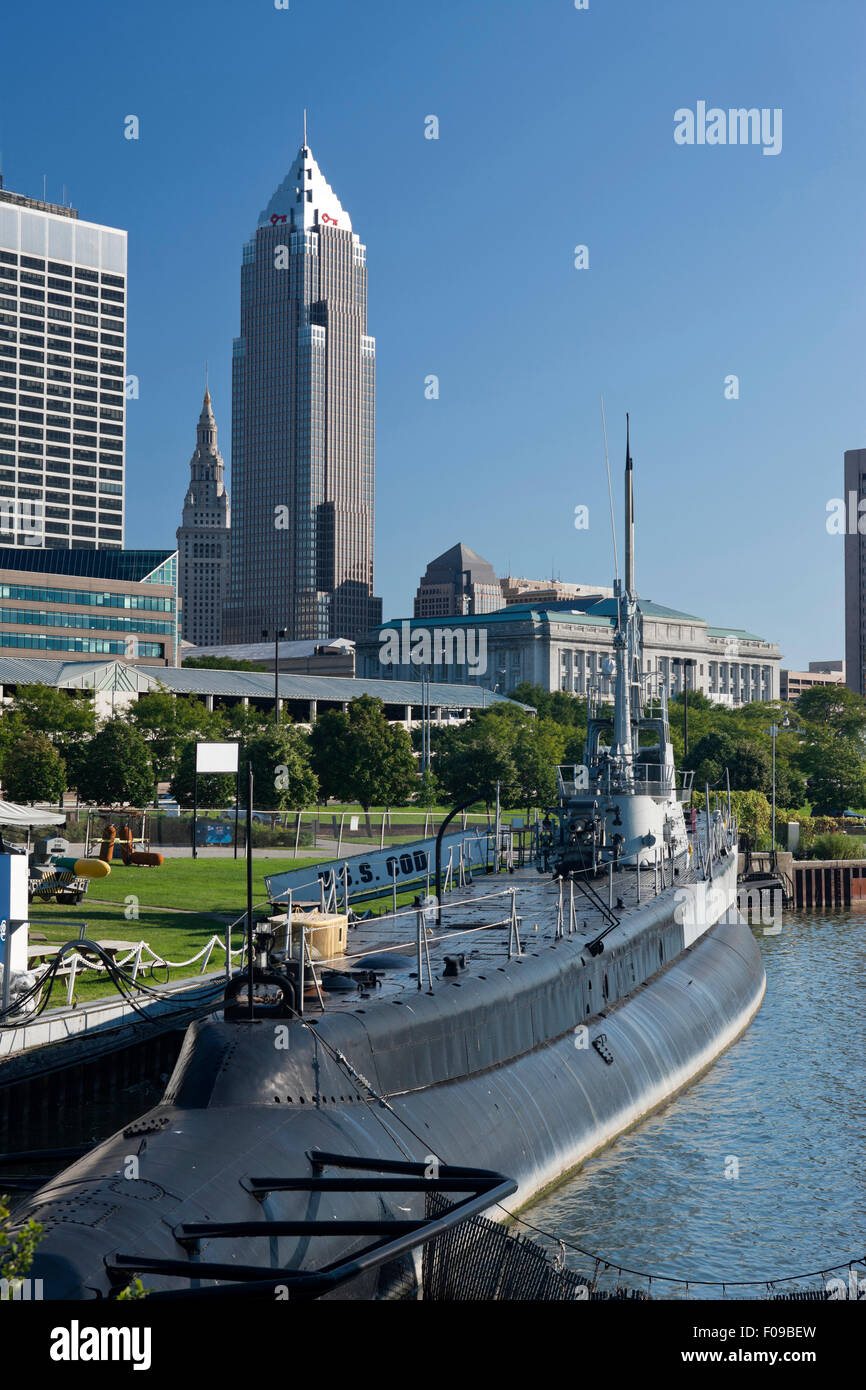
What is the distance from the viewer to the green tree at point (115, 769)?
262 ft

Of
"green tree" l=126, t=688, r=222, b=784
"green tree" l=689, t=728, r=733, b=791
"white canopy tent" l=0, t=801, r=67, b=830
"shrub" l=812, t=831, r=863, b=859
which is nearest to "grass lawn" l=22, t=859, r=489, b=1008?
"white canopy tent" l=0, t=801, r=67, b=830

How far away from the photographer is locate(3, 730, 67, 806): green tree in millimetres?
77812

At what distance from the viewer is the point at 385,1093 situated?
2044 centimetres

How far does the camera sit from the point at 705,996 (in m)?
37.6

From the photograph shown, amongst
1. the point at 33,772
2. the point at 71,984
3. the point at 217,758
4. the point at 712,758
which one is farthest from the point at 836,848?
the point at 71,984

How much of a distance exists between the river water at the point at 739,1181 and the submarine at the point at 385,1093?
71 cm

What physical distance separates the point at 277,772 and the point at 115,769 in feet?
38.3

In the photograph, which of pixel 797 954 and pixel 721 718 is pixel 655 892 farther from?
pixel 721 718

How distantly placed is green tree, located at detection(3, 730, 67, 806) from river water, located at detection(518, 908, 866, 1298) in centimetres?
4989

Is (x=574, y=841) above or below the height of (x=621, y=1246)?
above

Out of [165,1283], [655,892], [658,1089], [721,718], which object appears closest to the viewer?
[165,1283]

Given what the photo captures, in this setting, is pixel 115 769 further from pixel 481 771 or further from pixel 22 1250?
pixel 22 1250
